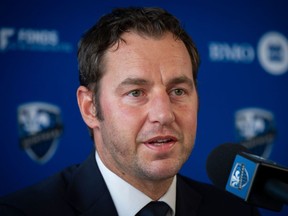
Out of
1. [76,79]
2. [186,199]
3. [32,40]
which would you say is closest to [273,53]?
[76,79]

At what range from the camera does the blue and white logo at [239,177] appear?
0.96m

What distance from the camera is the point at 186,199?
5.19 feet

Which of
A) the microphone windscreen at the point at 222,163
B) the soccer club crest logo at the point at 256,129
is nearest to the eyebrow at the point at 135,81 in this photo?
the microphone windscreen at the point at 222,163

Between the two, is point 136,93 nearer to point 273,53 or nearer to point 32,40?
point 32,40

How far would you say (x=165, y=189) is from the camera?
1.50m

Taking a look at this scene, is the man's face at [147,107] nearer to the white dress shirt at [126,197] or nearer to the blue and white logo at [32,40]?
the white dress shirt at [126,197]

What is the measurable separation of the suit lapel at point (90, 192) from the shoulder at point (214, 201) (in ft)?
0.93

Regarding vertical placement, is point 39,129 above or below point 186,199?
above

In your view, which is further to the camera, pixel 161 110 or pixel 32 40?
Answer: pixel 32 40

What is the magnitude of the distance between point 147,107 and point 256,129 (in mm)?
1758

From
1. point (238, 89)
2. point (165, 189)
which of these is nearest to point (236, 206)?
point (165, 189)

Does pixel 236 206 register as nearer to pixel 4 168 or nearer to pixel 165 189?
pixel 165 189

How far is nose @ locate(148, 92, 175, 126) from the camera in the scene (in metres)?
1.30

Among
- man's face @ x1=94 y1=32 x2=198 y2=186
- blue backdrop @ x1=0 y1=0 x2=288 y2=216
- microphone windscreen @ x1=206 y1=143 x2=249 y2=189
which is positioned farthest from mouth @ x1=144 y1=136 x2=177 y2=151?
blue backdrop @ x1=0 y1=0 x2=288 y2=216
